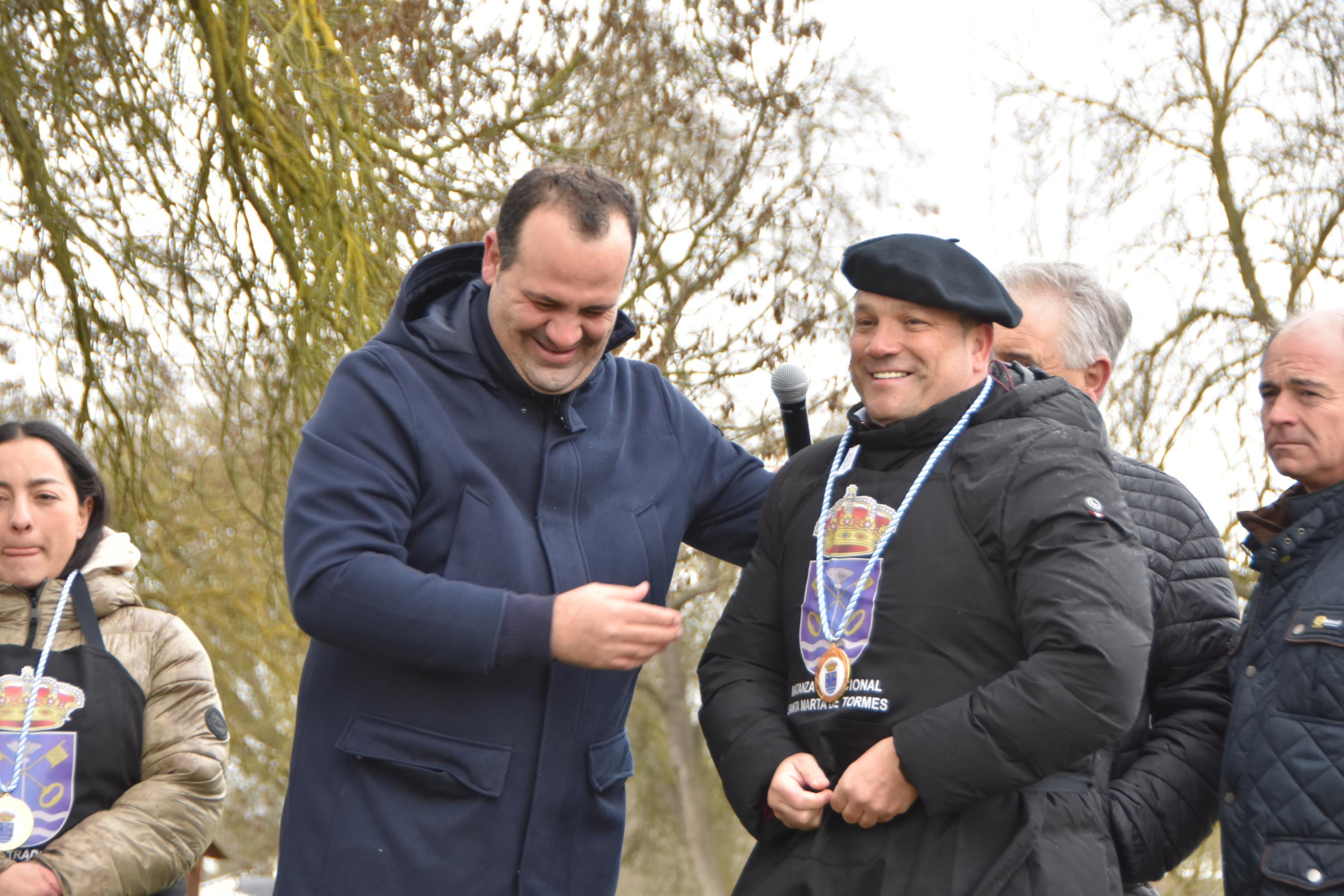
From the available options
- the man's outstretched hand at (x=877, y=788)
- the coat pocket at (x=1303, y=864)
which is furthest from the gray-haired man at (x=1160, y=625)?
the man's outstretched hand at (x=877, y=788)

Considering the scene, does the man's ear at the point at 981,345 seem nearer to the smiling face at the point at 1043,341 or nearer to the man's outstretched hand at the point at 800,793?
the smiling face at the point at 1043,341

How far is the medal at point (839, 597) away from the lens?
208cm

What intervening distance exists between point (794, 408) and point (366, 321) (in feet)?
6.55

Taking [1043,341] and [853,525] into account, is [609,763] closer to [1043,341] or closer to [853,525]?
[853,525]

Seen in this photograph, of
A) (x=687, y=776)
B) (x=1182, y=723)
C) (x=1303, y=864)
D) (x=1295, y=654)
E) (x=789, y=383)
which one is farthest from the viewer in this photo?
(x=687, y=776)

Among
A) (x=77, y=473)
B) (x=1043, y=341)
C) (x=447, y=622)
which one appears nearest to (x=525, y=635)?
(x=447, y=622)

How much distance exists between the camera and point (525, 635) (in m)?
2.07

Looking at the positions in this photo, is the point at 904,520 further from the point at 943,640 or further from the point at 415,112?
Answer: the point at 415,112

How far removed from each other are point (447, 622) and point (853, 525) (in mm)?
644

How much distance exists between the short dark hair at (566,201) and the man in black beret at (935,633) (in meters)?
0.41

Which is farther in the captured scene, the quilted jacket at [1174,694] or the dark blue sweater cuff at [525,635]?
the quilted jacket at [1174,694]

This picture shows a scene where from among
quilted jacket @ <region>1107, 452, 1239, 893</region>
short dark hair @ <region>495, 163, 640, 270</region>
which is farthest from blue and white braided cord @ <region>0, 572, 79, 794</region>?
quilted jacket @ <region>1107, 452, 1239, 893</region>

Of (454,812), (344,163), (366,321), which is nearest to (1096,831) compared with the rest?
(454,812)

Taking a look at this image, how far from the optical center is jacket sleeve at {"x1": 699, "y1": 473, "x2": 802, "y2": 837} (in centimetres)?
212
